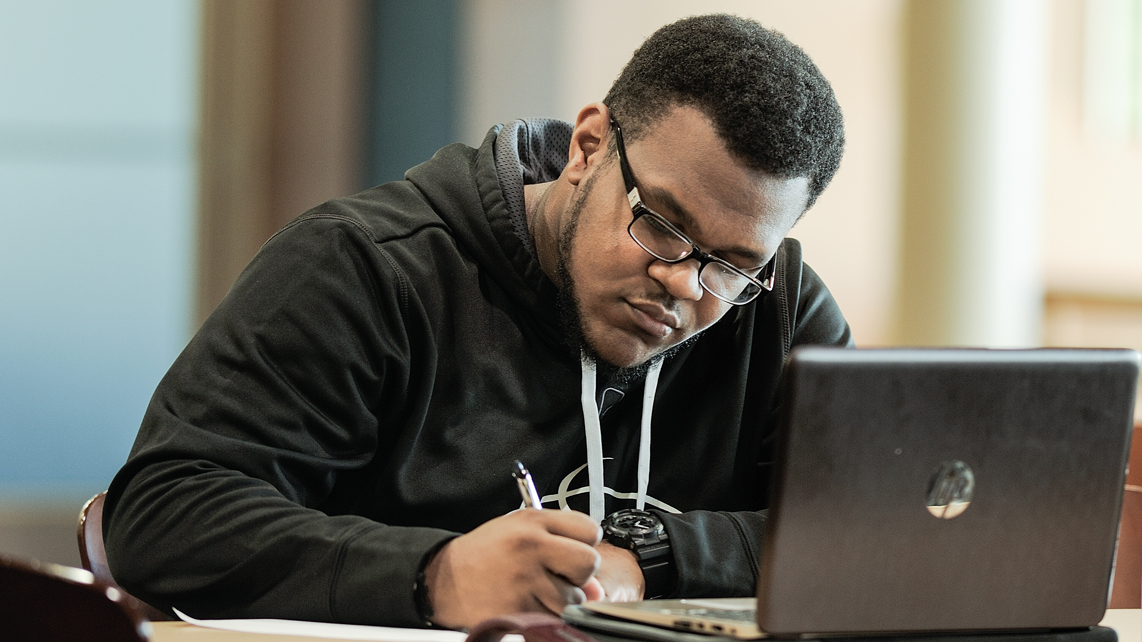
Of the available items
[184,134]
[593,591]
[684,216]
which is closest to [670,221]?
[684,216]

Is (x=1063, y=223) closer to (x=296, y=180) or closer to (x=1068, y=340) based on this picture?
(x=1068, y=340)

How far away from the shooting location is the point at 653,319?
4.65 ft

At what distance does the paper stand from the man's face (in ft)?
1.63

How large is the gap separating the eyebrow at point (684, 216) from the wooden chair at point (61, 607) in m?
0.89

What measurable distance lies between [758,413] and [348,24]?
8.61ft

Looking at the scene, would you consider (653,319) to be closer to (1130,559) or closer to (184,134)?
(1130,559)

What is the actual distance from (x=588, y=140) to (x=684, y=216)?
9.7 inches

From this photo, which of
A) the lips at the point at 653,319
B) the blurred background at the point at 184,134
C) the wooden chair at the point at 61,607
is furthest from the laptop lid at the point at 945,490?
the blurred background at the point at 184,134

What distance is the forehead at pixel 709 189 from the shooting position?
1348mm

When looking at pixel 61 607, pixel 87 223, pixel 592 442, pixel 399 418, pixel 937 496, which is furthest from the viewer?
pixel 87 223

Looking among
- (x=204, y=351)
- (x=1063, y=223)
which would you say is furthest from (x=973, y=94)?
(x=204, y=351)

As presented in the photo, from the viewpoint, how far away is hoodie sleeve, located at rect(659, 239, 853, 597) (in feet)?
4.12

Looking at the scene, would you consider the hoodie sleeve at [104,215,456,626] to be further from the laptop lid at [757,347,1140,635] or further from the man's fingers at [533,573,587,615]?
the laptop lid at [757,347,1140,635]

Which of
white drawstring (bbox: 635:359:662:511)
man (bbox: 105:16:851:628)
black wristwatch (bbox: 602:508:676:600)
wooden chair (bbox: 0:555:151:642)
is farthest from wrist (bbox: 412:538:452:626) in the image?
white drawstring (bbox: 635:359:662:511)
